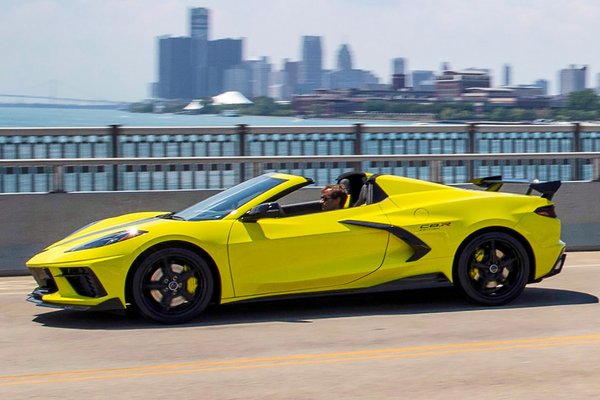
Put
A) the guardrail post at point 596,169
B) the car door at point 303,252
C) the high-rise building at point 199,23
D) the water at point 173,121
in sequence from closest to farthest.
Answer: the car door at point 303,252 < the guardrail post at point 596,169 < the water at point 173,121 < the high-rise building at point 199,23

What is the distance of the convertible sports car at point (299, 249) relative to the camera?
9.02 m

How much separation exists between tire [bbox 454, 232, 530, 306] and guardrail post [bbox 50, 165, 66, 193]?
5434 millimetres

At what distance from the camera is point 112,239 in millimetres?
9117

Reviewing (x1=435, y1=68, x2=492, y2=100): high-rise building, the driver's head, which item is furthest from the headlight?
(x1=435, y1=68, x2=492, y2=100): high-rise building

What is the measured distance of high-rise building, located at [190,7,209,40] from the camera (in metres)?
125

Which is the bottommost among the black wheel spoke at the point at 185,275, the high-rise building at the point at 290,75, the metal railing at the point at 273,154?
the black wheel spoke at the point at 185,275

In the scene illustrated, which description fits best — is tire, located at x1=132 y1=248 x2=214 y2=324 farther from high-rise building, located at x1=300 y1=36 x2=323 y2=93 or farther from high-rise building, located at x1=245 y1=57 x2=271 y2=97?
high-rise building, located at x1=245 y1=57 x2=271 y2=97

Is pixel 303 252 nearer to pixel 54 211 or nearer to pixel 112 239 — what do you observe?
pixel 112 239

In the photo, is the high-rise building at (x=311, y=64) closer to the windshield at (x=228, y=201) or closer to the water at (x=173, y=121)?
the water at (x=173, y=121)

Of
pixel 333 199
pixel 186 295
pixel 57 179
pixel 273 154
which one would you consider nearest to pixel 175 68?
pixel 273 154

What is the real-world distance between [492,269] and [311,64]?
106 meters

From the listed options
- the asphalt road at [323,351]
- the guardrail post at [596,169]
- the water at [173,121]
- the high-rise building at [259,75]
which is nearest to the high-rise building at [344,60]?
the high-rise building at [259,75]

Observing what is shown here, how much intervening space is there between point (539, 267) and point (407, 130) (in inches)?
458

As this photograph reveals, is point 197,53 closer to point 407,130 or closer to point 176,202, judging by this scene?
point 407,130
